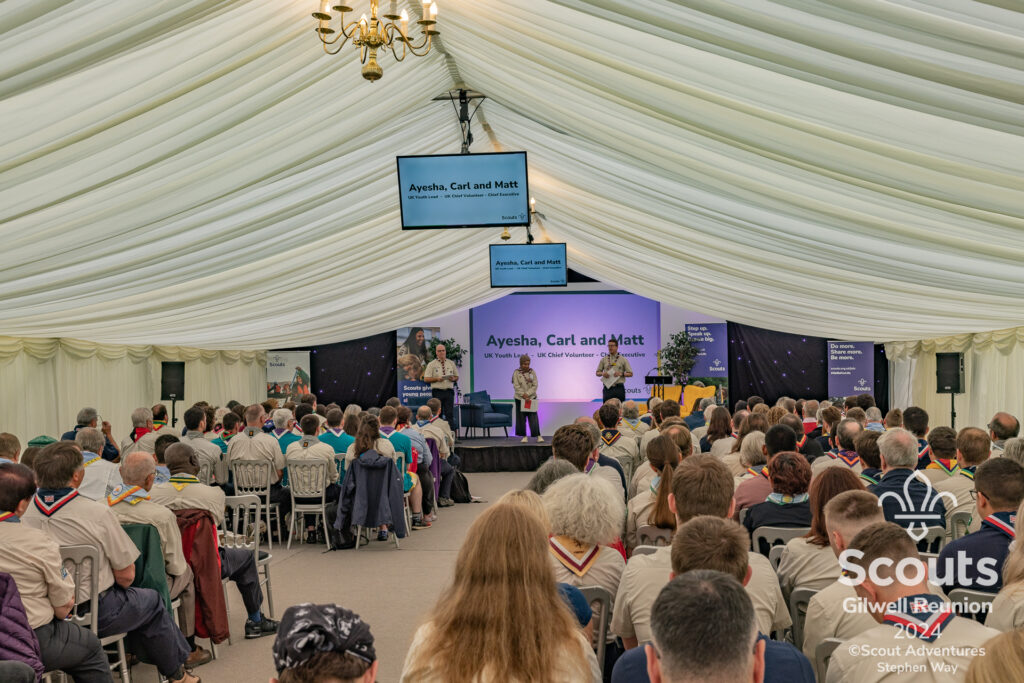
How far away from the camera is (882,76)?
3.25 metres

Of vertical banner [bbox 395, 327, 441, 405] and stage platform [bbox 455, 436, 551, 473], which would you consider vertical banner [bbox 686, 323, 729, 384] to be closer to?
stage platform [bbox 455, 436, 551, 473]

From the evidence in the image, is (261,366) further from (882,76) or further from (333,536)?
(882,76)

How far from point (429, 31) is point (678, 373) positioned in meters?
13.7

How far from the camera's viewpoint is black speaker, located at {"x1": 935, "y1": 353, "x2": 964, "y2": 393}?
40.3ft

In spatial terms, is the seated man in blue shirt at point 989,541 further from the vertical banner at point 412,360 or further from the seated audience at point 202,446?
the vertical banner at point 412,360

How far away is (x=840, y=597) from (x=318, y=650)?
1902mm

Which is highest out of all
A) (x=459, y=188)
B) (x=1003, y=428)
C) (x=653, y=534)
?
(x=459, y=188)

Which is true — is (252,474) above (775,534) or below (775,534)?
below

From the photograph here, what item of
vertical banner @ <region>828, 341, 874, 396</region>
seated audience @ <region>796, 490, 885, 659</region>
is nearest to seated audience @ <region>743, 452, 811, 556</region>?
seated audience @ <region>796, 490, 885, 659</region>

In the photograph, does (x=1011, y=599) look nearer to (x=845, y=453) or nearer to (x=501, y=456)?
(x=845, y=453)

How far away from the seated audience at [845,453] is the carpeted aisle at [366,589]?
2773 millimetres

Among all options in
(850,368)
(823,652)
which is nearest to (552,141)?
(823,652)

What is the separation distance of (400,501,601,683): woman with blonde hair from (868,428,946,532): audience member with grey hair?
9.90 ft

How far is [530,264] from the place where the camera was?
37.0 ft
